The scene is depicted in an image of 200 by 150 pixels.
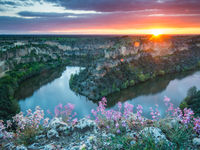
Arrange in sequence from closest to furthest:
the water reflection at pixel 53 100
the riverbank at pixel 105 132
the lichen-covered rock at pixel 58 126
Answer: the riverbank at pixel 105 132
the lichen-covered rock at pixel 58 126
the water reflection at pixel 53 100

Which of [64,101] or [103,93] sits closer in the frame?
[64,101]

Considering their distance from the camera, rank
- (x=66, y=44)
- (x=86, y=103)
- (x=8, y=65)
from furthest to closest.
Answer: (x=66, y=44) → (x=8, y=65) → (x=86, y=103)

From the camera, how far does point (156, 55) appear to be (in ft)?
210

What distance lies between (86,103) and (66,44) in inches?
3228

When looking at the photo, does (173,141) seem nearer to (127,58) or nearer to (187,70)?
(127,58)

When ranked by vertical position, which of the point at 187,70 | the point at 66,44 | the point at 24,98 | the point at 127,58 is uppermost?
the point at 66,44

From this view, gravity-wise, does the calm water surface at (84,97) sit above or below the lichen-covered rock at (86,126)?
below

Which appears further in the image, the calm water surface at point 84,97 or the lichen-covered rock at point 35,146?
the calm water surface at point 84,97

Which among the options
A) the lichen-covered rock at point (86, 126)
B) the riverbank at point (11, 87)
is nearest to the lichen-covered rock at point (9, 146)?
the lichen-covered rock at point (86, 126)

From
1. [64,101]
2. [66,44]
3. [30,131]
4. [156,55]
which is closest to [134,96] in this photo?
[64,101]

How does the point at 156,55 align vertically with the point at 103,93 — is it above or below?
above

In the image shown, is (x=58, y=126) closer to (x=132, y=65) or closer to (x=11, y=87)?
(x=11, y=87)

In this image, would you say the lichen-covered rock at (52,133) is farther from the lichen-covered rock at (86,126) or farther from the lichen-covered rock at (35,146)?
the lichen-covered rock at (86,126)

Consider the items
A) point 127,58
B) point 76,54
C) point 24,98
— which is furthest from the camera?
point 76,54
